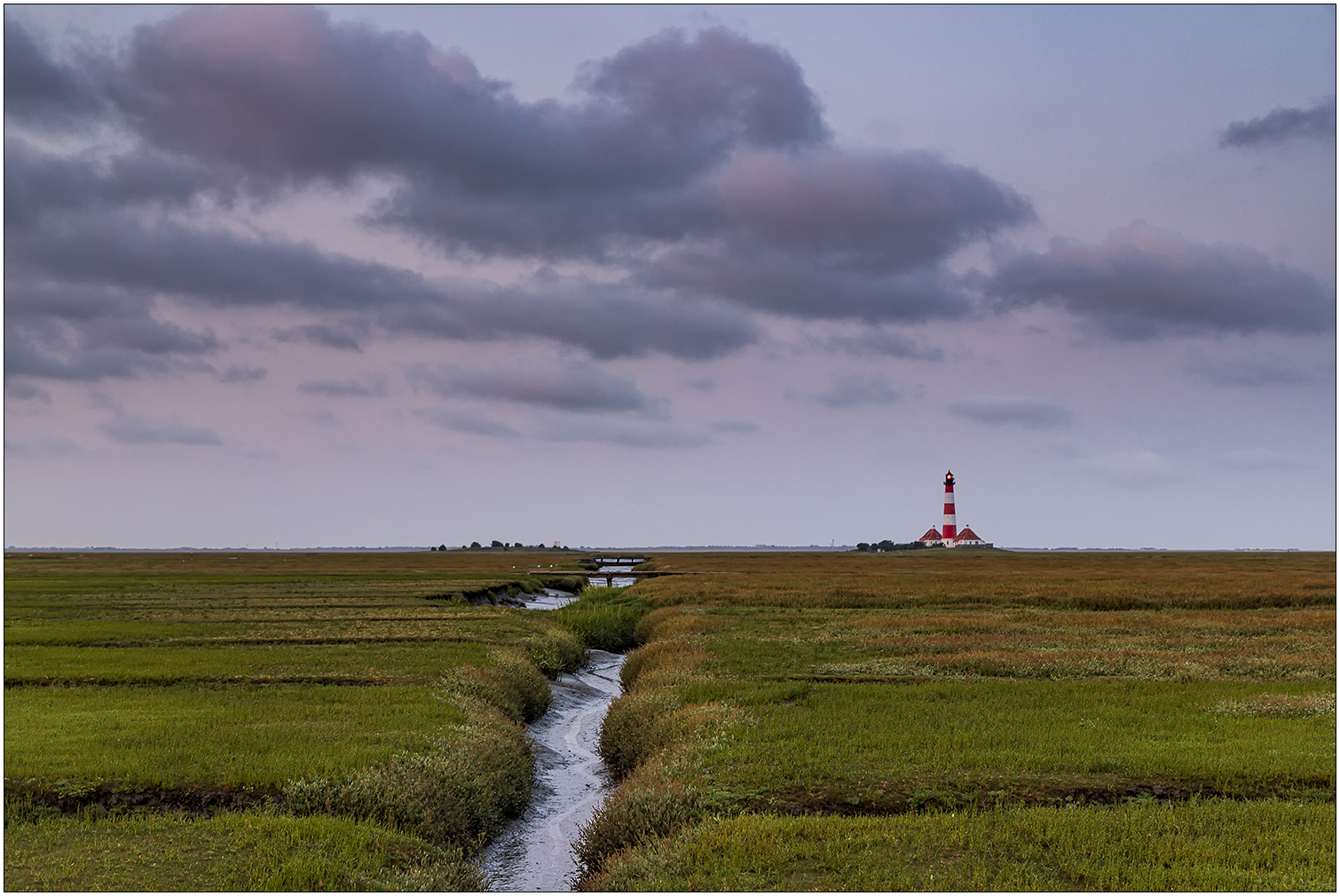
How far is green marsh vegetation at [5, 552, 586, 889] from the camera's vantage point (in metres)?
13.2

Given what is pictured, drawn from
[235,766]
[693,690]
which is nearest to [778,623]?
[693,690]

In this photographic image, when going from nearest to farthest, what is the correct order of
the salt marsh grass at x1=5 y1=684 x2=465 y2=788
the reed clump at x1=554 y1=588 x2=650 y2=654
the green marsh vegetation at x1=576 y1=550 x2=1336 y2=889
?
the green marsh vegetation at x1=576 y1=550 x2=1336 y2=889
the salt marsh grass at x1=5 y1=684 x2=465 y2=788
the reed clump at x1=554 y1=588 x2=650 y2=654

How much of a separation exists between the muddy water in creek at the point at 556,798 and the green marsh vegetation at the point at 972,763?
0.81 m

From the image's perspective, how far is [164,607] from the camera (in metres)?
55.7

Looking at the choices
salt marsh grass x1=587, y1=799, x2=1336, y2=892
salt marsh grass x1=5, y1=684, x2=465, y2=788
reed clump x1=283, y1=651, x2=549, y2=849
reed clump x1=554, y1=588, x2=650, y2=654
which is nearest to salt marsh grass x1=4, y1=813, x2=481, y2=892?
reed clump x1=283, y1=651, x2=549, y2=849

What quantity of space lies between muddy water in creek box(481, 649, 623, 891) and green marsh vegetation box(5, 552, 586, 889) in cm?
66

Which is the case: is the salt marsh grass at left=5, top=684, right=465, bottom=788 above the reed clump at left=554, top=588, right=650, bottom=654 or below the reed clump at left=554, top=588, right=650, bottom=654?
above

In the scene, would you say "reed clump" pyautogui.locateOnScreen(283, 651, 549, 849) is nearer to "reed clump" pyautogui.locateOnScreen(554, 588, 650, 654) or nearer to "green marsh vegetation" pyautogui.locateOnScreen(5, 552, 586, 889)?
"green marsh vegetation" pyautogui.locateOnScreen(5, 552, 586, 889)

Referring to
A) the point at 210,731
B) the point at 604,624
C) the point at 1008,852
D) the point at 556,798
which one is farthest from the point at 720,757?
the point at 604,624

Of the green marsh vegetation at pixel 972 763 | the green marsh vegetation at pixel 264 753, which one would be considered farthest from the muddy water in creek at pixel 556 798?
the green marsh vegetation at pixel 972 763

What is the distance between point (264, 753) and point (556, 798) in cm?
701

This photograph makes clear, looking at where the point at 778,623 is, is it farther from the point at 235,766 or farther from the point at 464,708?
the point at 235,766

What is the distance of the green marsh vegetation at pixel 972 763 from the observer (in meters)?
12.5

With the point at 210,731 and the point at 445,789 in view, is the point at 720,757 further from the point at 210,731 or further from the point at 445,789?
the point at 210,731
